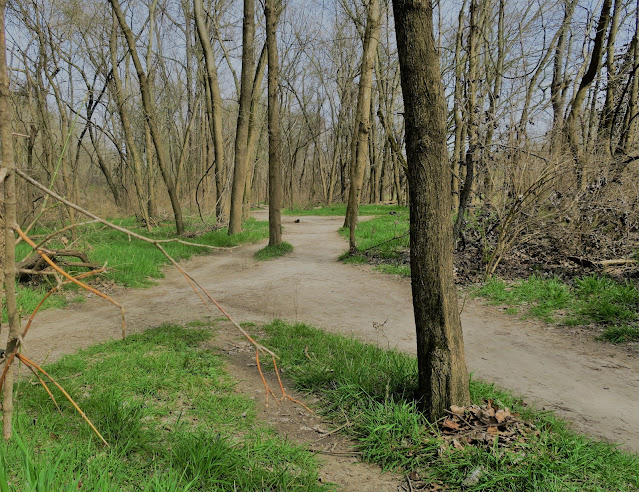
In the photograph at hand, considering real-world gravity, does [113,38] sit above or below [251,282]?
above

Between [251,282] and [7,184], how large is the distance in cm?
718

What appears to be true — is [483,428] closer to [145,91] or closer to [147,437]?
[147,437]

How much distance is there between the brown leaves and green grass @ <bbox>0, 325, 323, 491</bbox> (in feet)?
3.32

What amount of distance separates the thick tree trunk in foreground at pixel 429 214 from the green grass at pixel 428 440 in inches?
11.8

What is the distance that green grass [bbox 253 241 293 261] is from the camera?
11.2 meters

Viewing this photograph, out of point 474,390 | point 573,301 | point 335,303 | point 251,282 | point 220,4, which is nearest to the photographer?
point 474,390

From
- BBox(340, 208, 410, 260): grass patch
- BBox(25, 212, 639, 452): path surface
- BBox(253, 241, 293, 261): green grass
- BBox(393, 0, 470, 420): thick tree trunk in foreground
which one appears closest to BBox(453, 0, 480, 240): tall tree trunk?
BBox(340, 208, 410, 260): grass patch

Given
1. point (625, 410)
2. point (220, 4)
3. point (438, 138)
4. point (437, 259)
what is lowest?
point (625, 410)

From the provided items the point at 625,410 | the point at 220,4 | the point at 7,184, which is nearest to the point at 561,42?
the point at 220,4

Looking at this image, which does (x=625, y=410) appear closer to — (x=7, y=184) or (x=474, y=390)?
(x=474, y=390)

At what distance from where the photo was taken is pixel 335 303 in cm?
730

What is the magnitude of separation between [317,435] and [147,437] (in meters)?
1.24

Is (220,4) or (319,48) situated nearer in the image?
(220,4)

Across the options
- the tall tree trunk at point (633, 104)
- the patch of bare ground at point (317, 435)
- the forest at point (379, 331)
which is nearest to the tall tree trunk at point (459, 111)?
the forest at point (379, 331)
